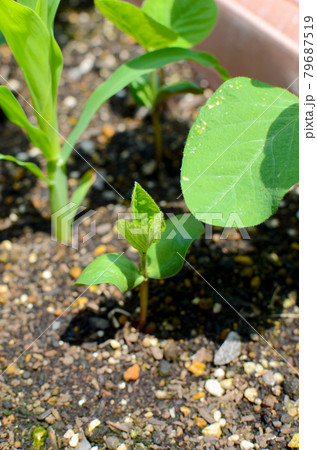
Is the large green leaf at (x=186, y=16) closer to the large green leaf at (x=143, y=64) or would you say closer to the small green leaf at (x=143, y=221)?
the large green leaf at (x=143, y=64)

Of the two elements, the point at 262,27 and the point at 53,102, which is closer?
the point at 53,102

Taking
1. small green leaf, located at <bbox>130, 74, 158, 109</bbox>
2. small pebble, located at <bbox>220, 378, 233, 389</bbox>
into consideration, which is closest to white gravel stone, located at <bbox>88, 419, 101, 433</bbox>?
small pebble, located at <bbox>220, 378, 233, 389</bbox>

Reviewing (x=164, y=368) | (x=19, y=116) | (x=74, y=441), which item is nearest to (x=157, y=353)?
(x=164, y=368)

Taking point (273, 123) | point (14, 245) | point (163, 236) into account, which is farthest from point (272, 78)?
point (14, 245)

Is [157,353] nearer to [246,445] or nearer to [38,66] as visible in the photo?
[246,445]

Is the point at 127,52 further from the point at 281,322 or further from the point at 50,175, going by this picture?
the point at 281,322

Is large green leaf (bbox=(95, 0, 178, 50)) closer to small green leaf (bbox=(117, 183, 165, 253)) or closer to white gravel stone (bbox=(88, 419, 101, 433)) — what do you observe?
small green leaf (bbox=(117, 183, 165, 253))

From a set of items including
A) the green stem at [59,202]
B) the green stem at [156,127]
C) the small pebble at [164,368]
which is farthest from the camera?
the green stem at [156,127]

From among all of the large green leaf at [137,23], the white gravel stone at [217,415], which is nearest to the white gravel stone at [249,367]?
the white gravel stone at [217,415]
